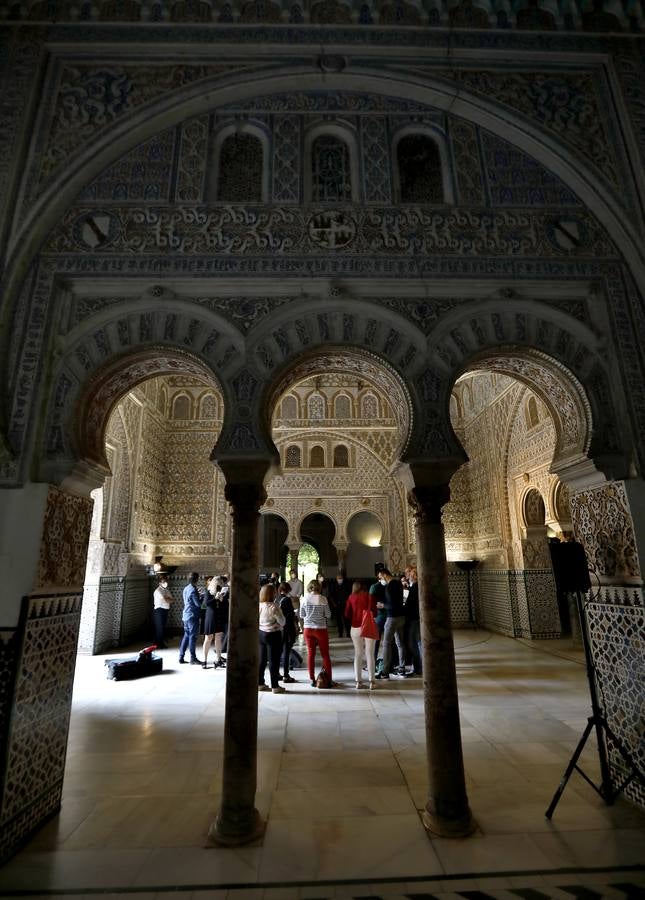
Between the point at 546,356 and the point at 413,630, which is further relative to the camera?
the point at 413,630

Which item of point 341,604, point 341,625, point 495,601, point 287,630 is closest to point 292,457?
point 341,604

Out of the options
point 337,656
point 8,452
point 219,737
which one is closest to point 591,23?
point 8,452

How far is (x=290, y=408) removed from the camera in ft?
44.0

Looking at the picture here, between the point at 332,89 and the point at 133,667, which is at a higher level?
the point at 332,89

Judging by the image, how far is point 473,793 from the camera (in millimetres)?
3564

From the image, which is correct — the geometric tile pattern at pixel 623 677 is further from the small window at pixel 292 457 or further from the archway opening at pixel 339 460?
the small window at pixel 292 457

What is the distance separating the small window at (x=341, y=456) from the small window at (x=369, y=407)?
1.07m

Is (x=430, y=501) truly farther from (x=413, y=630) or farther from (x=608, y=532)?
(x=413, y=630)

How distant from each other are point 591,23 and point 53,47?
5472 mm

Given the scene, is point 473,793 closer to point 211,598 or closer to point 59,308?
point 59,308

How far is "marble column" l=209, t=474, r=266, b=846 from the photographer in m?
3.09

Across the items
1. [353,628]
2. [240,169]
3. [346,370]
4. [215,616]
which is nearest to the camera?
[346,370]

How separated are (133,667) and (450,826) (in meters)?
5.83

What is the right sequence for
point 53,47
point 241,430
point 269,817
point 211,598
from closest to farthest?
1. point 269,817
2. point 241,430
3. point 53,47
4. point 211,598
